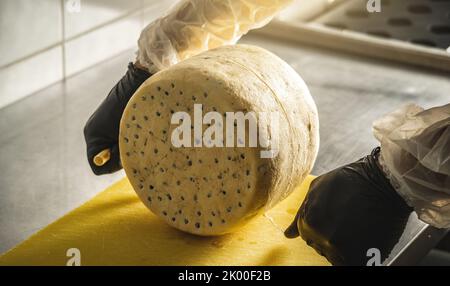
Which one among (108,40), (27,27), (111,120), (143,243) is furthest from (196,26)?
(108,40)

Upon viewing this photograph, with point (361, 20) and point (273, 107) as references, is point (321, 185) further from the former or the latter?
point (361, 20)

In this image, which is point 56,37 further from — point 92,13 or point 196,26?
point 196,26

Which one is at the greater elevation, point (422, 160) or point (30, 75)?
point (422, 160)

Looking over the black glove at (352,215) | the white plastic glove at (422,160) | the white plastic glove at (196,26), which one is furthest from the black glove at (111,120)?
the white plastic glove at (422,160)

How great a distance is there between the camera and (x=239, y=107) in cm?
210

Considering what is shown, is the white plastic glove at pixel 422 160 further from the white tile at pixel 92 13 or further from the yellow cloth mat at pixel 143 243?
the white tile at pixel 92 13

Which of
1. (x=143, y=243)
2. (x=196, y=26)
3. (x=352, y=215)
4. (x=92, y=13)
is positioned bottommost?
(x=143, y=243)

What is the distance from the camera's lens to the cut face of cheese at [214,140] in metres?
2.12

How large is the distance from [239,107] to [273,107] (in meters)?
0.11

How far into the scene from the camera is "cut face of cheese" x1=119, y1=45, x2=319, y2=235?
2.12 m

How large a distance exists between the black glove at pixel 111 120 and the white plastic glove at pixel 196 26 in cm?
5

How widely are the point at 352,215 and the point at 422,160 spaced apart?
214 millimetres

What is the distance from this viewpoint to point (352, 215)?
6.77 ft

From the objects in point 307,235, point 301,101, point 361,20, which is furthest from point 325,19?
point 307,235
